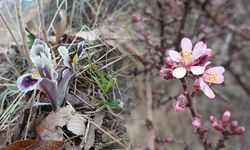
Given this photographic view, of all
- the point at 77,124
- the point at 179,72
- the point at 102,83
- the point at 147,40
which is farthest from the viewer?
the point at 147,40

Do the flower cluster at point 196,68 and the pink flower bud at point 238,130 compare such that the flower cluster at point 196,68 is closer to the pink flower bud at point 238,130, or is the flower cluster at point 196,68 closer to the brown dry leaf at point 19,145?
the pink flower bud at point 238,130

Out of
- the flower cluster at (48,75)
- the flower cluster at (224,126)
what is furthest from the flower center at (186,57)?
the flower cluster at (48,75)

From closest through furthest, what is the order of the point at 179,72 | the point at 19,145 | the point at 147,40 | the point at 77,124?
1. the point at 179,72
2. the point at 19,145
3. the point at 77,124
4. the point at 147,40

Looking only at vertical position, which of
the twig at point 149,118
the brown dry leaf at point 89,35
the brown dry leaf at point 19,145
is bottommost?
the twig at point 149,118

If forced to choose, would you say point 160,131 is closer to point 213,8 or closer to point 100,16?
point 213,8

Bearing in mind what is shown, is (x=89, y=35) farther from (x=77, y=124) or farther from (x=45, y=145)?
(x=45, y=145)

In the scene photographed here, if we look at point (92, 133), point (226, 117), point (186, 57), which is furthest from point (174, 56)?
point (92, 133)
